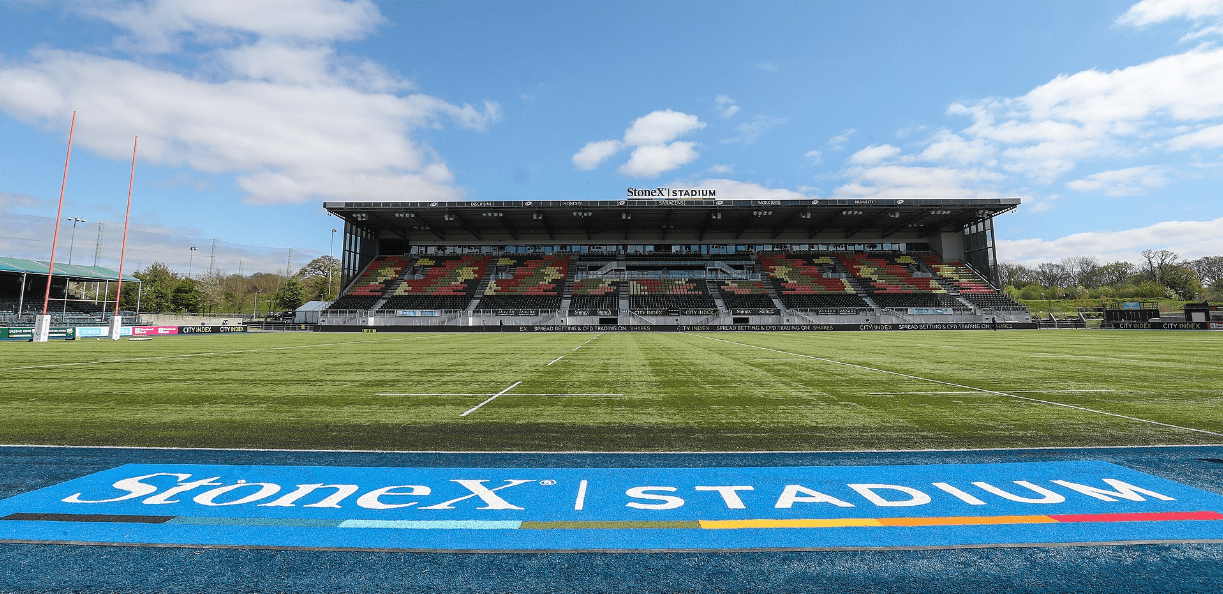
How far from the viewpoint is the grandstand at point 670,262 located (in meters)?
46.2

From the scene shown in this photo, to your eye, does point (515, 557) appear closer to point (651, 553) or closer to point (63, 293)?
point (651, 553)

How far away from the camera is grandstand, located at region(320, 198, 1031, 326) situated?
152ft

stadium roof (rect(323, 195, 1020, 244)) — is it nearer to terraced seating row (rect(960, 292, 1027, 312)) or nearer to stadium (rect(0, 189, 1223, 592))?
terraced seating row (rect(960, 292, 1027, 312))

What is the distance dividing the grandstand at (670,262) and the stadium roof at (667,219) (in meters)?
0.17

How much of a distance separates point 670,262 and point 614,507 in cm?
5568

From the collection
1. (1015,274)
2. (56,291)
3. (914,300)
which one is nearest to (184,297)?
(56,291)

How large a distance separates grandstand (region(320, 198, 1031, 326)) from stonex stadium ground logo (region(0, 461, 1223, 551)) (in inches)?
1623

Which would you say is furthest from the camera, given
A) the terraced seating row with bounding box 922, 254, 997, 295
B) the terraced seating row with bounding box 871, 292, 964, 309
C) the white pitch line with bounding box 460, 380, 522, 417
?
the terraced seating row with bounding box 922, 254, 997, 295

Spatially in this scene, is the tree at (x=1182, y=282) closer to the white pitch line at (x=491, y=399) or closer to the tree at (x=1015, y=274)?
the tree at (x=1015, y=274)

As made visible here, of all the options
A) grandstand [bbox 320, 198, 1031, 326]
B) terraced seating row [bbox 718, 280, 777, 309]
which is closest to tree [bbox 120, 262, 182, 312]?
grandstand [bbox 320, 198, 1031, 326]

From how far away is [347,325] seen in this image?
42.7m

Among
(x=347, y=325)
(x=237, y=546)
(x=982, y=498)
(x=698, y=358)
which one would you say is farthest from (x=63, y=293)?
(x=982, y=498)

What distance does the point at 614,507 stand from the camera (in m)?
3.10

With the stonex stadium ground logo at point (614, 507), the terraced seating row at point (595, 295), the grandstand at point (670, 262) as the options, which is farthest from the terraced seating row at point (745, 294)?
the stonex stadium ground logo at point (614, 507)
